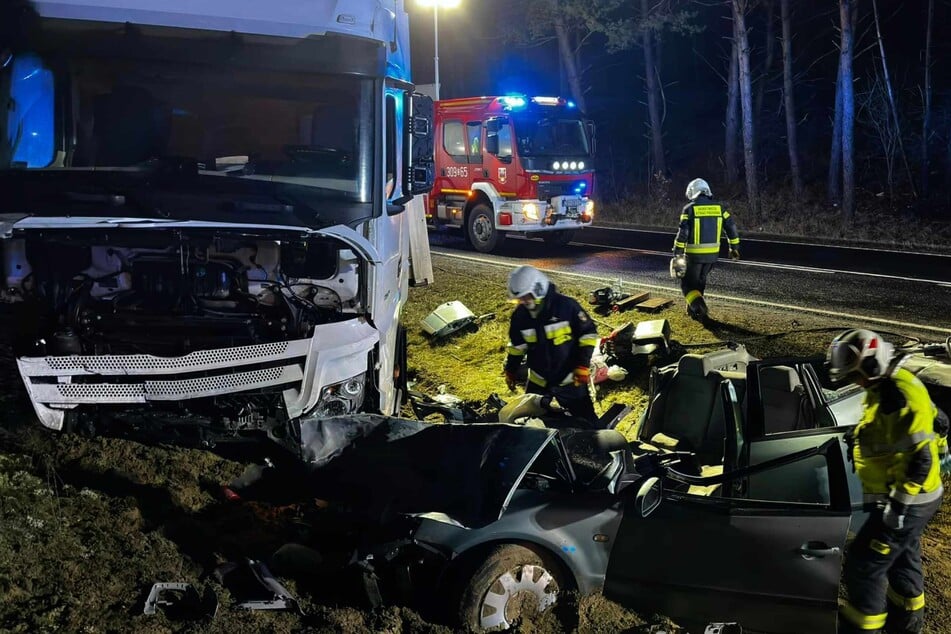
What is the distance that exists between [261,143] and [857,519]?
421 centimetres

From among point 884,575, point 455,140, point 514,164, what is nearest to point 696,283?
point 884,575

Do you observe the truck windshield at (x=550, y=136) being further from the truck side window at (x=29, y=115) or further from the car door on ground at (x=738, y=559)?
the car door on ground at (x=738, y=559)

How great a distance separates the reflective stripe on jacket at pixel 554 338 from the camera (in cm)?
582

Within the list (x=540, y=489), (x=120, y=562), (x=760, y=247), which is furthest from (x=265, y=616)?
(x=760, y=247)

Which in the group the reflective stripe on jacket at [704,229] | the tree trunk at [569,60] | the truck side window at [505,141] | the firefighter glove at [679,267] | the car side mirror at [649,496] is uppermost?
the tree trunk at [569,60]

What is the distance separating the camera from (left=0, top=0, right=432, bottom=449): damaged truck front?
5.02 m

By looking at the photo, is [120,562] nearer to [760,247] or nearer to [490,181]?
[490,181]

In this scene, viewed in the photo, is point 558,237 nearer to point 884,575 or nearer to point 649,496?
point 884,575

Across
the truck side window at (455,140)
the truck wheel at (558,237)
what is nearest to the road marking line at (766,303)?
the truck wheel at (558,237)

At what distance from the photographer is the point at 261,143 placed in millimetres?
5453

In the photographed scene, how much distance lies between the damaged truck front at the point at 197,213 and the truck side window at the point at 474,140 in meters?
10.2

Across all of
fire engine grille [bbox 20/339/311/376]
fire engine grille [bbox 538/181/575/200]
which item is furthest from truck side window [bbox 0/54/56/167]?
fire engine grille [bbox 538/181/575/200]

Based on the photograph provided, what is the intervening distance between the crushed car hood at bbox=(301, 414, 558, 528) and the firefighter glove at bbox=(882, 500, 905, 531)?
62.6 inches

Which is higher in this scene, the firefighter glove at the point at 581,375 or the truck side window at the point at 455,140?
the truck side window at the point at 455,140
